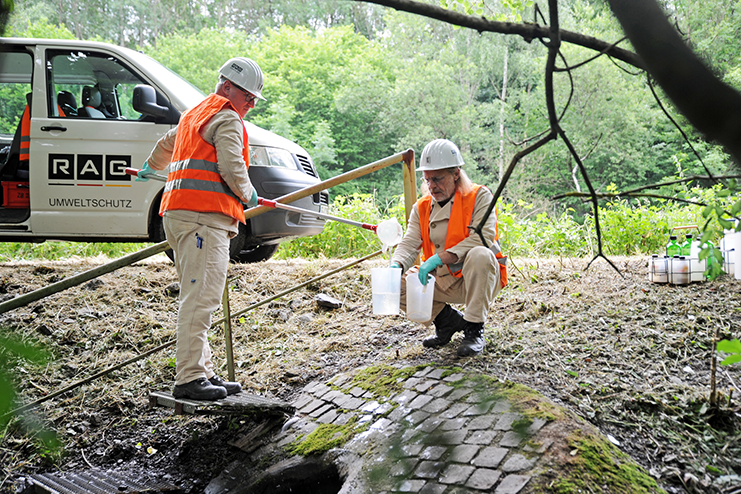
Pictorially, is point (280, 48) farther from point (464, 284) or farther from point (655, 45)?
point (655, 45)

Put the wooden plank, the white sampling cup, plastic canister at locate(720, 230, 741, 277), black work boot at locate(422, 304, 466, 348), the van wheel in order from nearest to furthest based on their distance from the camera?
the wooden plank, black work boot at locate(422, 304, 466, 348), the white sampling cup, plastic canister at locate(720, 230, 741, 277), the van wheel

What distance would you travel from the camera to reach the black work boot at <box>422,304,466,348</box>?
3805 mm

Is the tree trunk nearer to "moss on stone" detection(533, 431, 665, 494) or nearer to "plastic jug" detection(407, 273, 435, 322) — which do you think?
"plastic jug" detection(407, 273, 435, 322)

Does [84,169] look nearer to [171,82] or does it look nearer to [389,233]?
[171,82]

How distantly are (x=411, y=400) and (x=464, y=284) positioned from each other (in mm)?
867

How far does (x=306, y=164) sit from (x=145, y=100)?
1714mm

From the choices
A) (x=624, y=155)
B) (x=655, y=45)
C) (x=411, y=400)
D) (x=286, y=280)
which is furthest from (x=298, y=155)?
(x=624, y=155)

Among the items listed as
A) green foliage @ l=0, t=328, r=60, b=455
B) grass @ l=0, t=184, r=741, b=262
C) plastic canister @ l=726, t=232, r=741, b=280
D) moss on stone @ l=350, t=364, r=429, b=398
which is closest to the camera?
green foliage @ l=0, t=328, r=60, b=455

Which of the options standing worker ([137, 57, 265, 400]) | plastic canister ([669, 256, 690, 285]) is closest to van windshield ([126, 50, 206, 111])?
standing worker ([137, 57, 265, 400])

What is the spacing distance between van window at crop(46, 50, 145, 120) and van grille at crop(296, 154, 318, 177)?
61.2 inches

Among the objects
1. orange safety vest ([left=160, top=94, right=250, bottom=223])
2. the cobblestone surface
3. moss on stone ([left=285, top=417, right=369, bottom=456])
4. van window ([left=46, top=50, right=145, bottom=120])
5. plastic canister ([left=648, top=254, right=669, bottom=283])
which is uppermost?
van window ([left=46, top=50, right=145, bottom=120])

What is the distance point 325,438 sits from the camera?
315 cm

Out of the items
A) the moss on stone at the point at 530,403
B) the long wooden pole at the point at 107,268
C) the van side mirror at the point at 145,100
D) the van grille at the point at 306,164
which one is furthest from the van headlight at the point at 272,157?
the moss on stone at the point at 530,403

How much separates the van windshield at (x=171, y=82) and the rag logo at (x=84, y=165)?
0.71m
